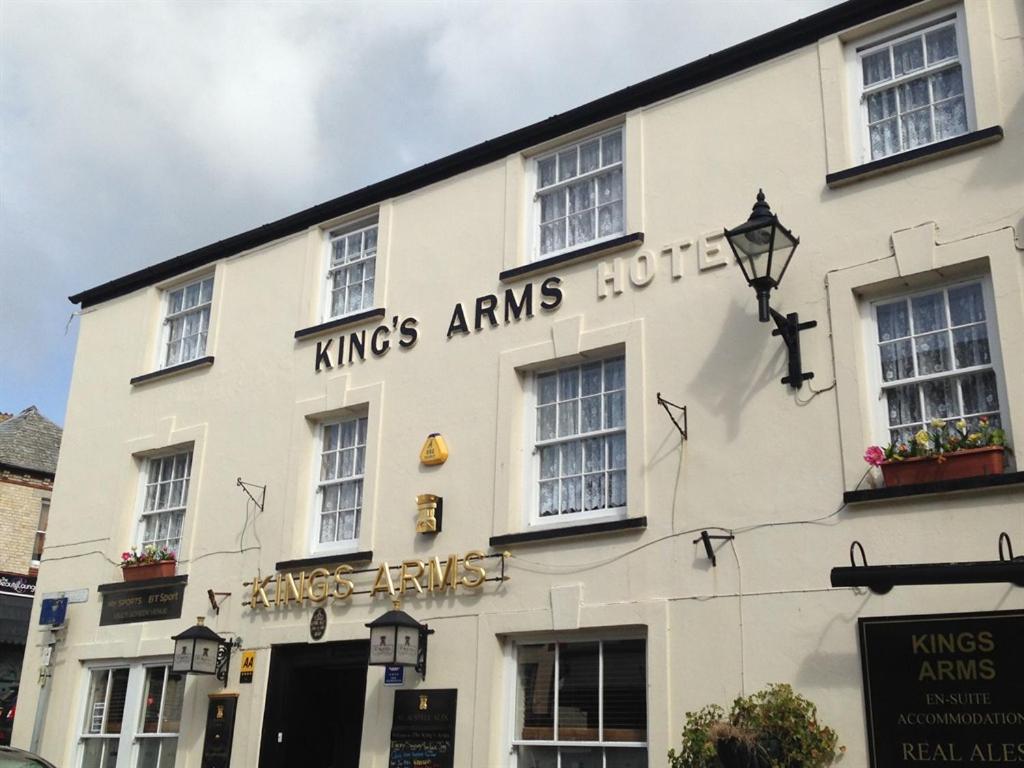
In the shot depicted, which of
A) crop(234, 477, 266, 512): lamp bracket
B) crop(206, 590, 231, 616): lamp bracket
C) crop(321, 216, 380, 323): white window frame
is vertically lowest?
crop(206, 590, 231, 616): lamp bracket

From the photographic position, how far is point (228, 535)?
43.6 feet

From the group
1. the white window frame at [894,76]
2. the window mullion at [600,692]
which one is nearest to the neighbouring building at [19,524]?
the window mullion at [600,692]

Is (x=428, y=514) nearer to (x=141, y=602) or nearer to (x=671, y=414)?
(x=671, y=414)

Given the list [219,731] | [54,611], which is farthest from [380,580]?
[54,611]

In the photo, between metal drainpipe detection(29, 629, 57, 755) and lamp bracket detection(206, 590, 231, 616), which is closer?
lamp bracket detection(206, 590, 231, 616)

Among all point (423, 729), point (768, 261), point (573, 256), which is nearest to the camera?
point (768, 261)

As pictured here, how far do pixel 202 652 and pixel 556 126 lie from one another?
7.03m

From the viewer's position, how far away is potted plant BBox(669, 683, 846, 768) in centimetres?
816

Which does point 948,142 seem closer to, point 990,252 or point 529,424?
point 990,252

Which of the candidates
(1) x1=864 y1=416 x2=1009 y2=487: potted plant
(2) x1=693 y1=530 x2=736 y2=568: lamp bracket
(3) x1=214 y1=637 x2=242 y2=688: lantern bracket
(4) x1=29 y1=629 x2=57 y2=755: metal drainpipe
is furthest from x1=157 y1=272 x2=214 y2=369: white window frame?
(1) x1=864 y1=416 x2=1009 y2=487: potted plant

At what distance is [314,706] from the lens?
12516 millimetres

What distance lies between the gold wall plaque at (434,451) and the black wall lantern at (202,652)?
3.16 m

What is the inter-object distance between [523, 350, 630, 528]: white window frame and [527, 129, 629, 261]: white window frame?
48.2 inches

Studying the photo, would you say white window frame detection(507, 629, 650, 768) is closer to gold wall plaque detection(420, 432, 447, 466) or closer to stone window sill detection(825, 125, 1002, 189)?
gold wall plaque detection(420, 432, 447, 466)
